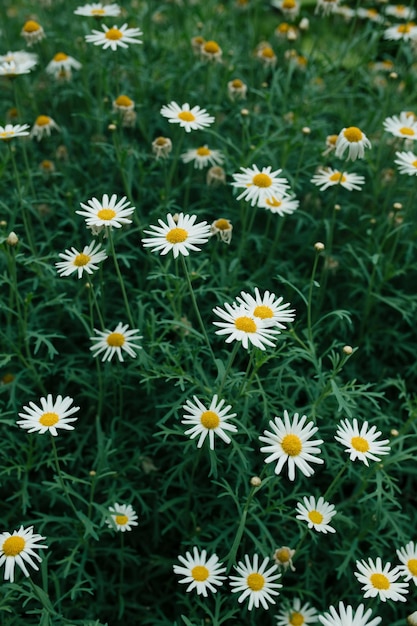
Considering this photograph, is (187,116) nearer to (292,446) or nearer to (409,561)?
(292,446)

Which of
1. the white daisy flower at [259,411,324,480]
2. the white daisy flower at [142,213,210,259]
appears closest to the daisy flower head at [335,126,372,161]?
the white daisy flower at [142,213,210,259]

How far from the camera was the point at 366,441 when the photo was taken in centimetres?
236

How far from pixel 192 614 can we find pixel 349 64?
3860 millimetres

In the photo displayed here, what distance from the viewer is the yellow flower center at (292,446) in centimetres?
224

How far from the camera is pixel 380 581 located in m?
2.29

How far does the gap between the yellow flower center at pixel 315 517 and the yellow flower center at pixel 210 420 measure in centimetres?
45

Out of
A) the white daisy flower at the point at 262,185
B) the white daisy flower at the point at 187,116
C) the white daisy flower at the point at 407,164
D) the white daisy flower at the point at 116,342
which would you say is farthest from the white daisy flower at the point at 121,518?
the white daisy flower at the point at 407,164

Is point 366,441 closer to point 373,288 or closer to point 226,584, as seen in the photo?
point 226,584

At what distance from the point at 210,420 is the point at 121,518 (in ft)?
1.82

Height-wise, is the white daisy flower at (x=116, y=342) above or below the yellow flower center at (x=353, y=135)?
below

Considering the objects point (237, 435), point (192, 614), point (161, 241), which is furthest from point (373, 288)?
point (192, 614)

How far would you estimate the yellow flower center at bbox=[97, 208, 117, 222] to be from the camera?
2496 millimetres

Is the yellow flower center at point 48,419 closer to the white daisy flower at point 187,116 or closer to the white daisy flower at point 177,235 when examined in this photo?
the white daisy flower at point 177,235

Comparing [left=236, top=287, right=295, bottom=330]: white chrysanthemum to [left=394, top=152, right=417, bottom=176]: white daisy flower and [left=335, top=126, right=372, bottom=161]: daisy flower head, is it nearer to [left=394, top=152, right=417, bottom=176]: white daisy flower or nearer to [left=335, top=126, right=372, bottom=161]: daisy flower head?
[left=335, top=126, right=372, bottom=161]: daisy flower head
